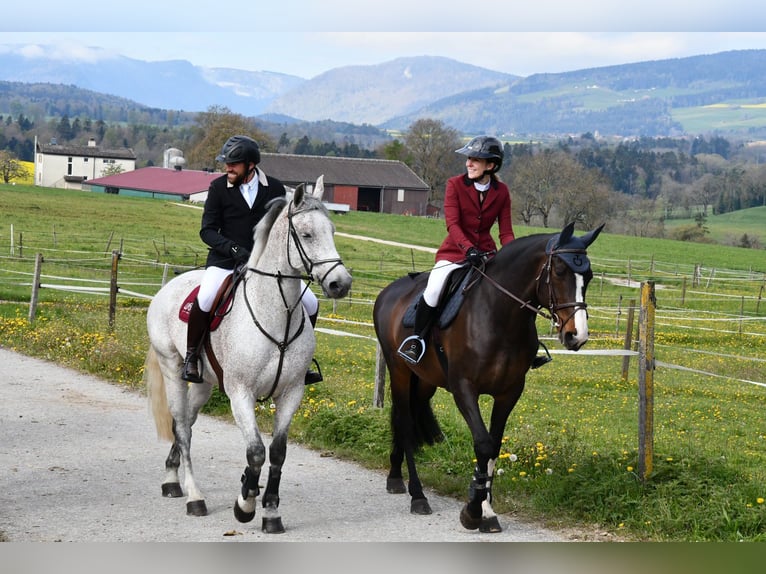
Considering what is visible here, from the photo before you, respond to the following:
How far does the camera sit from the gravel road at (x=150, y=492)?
7.00 m

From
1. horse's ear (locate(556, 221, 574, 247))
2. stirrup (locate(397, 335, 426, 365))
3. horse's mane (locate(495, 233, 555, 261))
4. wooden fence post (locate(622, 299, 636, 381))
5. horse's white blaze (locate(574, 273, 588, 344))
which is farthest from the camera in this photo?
wooden fence post (locate(622, 299, 636, 381))

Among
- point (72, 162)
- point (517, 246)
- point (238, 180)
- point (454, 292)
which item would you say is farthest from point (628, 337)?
point (72, 162)

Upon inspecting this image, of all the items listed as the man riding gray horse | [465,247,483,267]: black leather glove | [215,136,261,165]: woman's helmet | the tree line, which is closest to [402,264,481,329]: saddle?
[465,247,483,267]: black leather glove

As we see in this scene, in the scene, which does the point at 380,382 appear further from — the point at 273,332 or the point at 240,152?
the point at 240,152

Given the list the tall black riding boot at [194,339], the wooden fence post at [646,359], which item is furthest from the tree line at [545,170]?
the tall black riding boot at [194,339]

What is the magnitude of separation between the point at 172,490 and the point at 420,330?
251 cm

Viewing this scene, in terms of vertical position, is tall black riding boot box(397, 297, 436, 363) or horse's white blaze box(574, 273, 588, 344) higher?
horse's white blaze box(574, 273, 588, 344)

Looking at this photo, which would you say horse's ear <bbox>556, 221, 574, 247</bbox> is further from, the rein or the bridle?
the rein

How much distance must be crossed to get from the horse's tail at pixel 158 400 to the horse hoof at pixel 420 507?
7.55 ft

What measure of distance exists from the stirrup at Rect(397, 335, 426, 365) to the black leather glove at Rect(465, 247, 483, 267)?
0.78 m

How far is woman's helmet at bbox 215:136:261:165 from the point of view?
25.3 ft

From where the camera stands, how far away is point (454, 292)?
309 inches

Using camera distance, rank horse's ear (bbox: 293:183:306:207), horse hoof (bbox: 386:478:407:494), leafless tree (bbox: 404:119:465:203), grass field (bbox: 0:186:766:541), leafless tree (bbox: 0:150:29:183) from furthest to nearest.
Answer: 1. leafless tree (bbox: 0:150:29:183)
2. leafless tree (bbox: 404:119:465:203)
3. horse hoof (bbox: 386:478:407:494)
4. grass field (bbox: 0:186:766:541)
5. horse's ear (bbox: 293:183:306:207)

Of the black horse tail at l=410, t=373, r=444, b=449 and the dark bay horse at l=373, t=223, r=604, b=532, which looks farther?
the black horse tail at l=410, t=373, r=444, b=449
